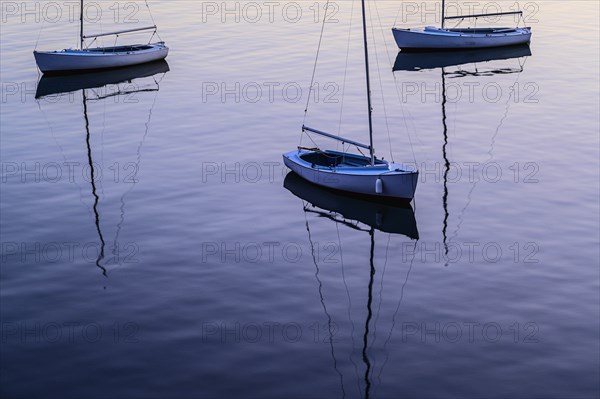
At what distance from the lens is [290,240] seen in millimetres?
46781

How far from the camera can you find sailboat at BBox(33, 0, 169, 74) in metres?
78.9

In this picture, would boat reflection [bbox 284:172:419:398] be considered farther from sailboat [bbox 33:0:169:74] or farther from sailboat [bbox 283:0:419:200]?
sailboat [bbox 33:0:169:74]

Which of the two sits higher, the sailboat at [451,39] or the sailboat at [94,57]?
the sailboat at [451,39]

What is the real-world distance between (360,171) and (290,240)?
250 inches

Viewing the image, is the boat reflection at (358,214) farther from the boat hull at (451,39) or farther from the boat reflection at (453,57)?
the boat hull at (451,39)

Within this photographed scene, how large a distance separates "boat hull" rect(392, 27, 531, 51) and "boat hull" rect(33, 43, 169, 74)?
20.6m

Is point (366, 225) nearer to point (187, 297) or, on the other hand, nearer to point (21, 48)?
point (187, 297)

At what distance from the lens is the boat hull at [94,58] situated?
3110 inches

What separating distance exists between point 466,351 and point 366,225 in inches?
560

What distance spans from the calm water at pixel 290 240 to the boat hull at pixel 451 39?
5639mm

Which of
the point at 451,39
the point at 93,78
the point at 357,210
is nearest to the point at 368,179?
the point at 357,210

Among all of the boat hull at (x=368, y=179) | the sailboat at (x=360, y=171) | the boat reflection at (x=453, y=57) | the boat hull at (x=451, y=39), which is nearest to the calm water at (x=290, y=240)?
the boat hull at (x=368, y=179)

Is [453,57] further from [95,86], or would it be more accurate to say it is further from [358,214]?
[358,214]

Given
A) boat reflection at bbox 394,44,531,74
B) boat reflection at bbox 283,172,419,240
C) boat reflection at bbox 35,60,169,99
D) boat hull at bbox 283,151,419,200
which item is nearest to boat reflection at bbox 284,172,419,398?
boat reflection at bbox 283,172,419,240
